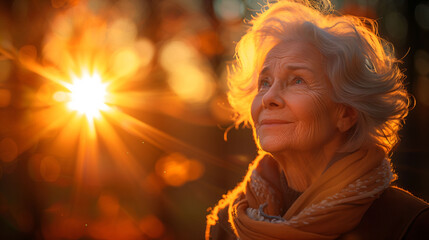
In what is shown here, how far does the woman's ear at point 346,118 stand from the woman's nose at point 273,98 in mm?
304

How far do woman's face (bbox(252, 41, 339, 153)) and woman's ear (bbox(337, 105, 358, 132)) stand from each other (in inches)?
1.0

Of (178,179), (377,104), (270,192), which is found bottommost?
(270,192)

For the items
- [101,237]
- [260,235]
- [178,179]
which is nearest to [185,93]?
[178,179]

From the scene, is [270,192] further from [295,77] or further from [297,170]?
[295,77]

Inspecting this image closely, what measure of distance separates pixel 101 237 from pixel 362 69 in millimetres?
3850

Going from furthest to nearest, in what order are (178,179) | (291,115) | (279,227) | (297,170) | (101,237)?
(178,179) < (101,237) < (297,170) < (291,115) < (279,227)

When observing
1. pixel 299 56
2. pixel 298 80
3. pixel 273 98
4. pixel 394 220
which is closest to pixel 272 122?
pixel 273 98

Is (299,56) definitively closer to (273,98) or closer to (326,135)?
(273,98)

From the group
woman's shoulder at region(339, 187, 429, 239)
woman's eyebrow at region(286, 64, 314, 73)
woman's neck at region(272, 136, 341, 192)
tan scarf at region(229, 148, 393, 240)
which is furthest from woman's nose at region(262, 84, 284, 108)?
woman's shoulder at region(339, 187, 429, 239)

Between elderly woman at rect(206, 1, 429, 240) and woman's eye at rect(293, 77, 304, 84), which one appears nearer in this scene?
elderly woman at rect(206, 1, 429, 240)

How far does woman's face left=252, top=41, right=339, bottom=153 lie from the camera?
167cm

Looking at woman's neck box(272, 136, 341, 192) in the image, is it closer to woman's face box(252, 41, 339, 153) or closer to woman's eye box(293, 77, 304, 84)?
woman's face box(252, 41, 339, 153)

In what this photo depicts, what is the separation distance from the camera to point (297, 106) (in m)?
1.67

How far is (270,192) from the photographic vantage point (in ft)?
6.12
